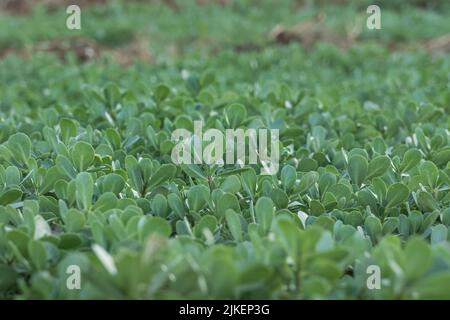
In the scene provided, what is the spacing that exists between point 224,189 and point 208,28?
682 centimetres

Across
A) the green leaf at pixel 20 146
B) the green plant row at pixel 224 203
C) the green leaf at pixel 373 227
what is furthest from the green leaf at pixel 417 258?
the green leaf at pixel 20 146

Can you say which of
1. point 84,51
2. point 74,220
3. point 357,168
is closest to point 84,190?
point 74,220

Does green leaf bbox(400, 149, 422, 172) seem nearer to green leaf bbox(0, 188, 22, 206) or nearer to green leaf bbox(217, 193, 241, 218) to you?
green leaf bbox(217, 193, 241, 218)

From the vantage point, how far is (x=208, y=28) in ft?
29.4

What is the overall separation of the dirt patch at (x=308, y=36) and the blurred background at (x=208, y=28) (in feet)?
0.03

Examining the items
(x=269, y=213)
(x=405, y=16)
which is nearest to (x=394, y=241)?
(x=269, y=213)

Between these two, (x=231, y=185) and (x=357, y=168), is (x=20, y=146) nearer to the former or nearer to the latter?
(x=231, y=185)

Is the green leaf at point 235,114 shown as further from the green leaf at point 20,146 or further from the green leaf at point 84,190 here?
the green leaf at point 84,190

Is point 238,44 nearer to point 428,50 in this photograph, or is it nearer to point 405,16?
point 428,50

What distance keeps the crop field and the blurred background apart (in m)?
2.11

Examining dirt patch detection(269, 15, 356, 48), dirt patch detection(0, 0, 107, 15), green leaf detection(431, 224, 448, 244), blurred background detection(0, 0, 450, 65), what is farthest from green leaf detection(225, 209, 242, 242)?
dirt patch detection(0, 0, 107, 15)

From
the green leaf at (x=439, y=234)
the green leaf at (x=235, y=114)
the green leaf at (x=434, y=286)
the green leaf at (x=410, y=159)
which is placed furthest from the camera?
the green leaf at (x=235, y=114)

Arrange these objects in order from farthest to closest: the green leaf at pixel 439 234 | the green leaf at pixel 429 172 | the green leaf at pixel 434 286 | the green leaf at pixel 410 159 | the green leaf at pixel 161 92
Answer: the green leaf at pixel 161 92, the green leaf at pixel 410 159, the green leaf at pixel 429 172, the green leaf at pixel 439 234, the green leaf at pixel 434 286

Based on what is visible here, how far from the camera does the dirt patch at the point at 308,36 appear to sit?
8.01m
